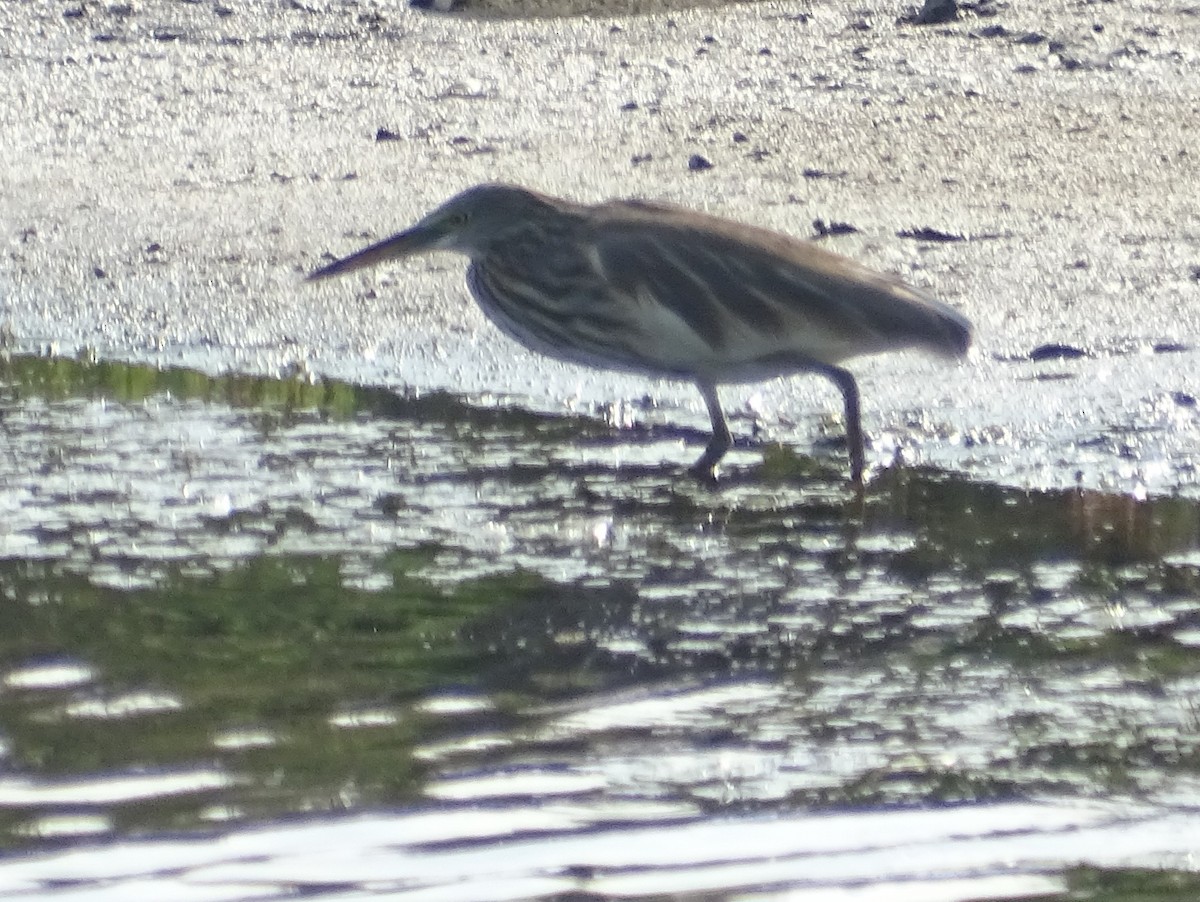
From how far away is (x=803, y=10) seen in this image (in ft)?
42.1

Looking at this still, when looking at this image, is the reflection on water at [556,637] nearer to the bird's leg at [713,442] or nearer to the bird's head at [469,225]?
the bird's leg at [713,442]

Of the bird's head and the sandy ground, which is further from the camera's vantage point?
the sandy ground

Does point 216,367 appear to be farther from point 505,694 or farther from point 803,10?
point 803,10

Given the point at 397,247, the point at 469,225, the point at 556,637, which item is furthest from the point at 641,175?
the point at 556,637

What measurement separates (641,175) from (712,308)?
363 cm

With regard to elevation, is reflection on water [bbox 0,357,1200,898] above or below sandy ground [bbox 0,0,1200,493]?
below

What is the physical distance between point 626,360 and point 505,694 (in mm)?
2265

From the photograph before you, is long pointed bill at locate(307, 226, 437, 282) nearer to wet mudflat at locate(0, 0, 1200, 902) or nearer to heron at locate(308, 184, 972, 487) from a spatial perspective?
wet mudflat at locate(0, 0, 1200, 902)

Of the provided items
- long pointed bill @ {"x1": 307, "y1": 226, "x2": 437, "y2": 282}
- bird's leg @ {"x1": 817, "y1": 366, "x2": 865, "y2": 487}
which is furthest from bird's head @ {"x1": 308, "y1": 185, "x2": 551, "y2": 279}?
bird's leg @ {"x1": 817, "y1": 366, "x2": 865, "y2": 487}

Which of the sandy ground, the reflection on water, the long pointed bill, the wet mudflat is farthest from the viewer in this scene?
the sandy ground

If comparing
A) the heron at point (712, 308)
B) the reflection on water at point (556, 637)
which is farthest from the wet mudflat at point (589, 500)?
the heron at point (712, 308)

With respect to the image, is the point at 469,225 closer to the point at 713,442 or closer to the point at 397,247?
the point at 397,247

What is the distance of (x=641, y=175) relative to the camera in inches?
403

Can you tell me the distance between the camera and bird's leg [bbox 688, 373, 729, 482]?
659cm
